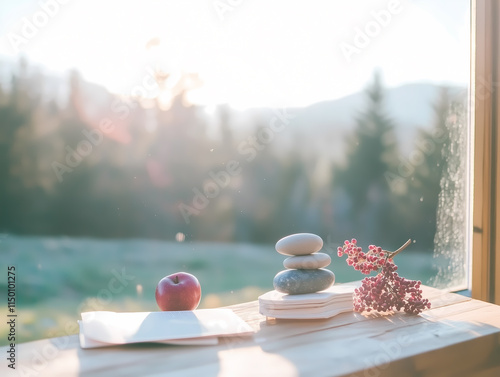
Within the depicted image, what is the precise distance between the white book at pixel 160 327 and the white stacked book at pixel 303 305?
0.09 metres

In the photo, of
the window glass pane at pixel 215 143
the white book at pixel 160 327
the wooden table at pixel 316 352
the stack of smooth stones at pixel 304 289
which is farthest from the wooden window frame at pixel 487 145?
the white book at pixel 160 327

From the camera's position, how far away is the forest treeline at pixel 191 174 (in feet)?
4.17

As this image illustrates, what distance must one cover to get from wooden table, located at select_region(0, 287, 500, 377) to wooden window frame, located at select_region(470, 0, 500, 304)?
60 cm

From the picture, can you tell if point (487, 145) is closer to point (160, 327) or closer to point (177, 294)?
point (177, 294)

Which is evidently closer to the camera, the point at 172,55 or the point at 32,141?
the point at 32,141

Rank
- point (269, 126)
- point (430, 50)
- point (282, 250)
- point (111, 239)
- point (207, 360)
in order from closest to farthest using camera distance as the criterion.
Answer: point (207, 360), point (282, 250), point (111, 239), point (269, 126), point (430, 50)

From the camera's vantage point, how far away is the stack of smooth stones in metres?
1.09

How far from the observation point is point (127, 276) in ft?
4.90

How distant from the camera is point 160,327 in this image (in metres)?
0.97

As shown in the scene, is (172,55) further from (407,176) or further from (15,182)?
(407,176)

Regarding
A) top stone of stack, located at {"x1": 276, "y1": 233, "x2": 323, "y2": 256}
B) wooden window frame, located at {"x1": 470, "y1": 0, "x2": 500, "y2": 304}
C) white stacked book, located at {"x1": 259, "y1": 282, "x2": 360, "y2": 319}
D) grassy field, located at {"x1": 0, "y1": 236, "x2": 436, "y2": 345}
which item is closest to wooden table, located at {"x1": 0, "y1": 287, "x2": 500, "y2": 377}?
white stacked book, located at {"x1": 259, "y1": 282, "x2": 360, "y2": 319}

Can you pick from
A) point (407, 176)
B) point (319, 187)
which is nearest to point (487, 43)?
point (407, 176)

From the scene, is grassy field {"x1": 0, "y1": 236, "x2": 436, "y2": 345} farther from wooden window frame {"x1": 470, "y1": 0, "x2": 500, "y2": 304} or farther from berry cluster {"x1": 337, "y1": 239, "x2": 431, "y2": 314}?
berry cluster {"x1": 337, "y1": 239, "x2": 431, "y2": 314}

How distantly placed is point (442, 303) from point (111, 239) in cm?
94
